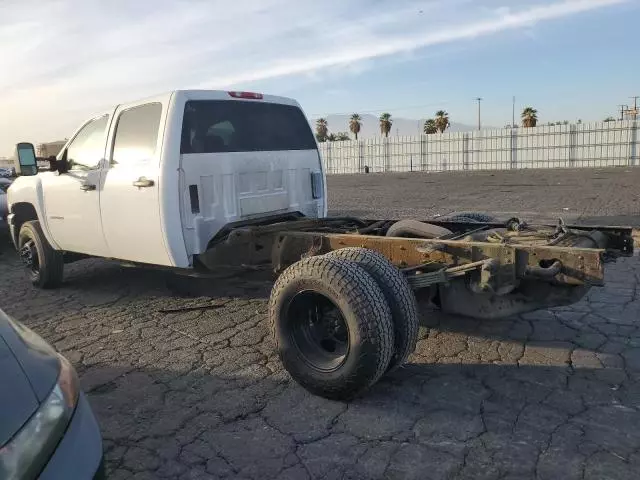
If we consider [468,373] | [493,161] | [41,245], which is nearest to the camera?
[468,373]

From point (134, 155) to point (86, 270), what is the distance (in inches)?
137

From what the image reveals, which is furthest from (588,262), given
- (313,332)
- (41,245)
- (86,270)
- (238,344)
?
(86,270)

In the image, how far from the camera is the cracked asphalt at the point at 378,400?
9.41 ft

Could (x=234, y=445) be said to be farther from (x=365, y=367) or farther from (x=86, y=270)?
(x=86, y=270)

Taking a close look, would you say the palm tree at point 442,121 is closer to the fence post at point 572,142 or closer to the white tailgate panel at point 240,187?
the fence post at point 572,142

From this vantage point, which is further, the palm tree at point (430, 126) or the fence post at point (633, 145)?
the palm tree at point (430, 126)

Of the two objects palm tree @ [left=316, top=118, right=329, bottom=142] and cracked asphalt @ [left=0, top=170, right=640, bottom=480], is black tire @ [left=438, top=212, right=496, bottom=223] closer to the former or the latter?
cracked asphalt @ [left=0, top=170, right=640, bottom=480]

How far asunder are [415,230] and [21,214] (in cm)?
526

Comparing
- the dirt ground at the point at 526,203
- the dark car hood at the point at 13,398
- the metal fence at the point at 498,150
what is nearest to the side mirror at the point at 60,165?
the dark car hood at the point at 13,398

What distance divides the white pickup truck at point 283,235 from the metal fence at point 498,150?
33433mm

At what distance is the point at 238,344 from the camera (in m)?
4.61

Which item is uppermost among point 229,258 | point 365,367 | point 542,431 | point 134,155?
point 134,155

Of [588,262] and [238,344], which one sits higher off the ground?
[588,262]

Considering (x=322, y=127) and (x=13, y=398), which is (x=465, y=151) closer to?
(x=13, y=398)
